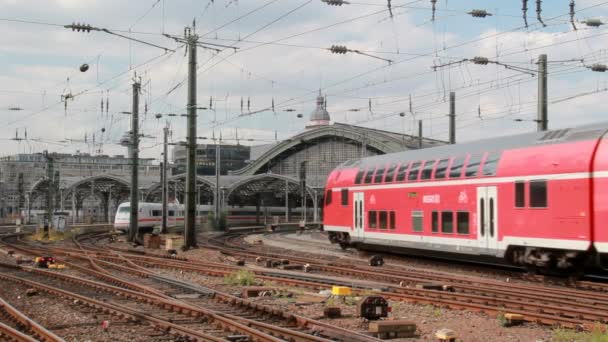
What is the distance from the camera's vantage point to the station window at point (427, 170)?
24.9m

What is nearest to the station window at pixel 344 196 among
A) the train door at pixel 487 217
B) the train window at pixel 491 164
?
the train door at pixel 487 217

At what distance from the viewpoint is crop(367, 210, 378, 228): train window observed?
2845 cm

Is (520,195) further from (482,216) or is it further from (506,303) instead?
(506,303)

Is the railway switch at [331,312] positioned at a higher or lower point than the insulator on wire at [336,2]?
lower

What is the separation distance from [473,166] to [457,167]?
83 centimetres

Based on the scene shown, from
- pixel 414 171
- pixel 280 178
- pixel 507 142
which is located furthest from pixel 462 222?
pixel 280 178

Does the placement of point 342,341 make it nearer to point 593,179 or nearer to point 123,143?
point 593,179

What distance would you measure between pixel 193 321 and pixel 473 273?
12123 mm

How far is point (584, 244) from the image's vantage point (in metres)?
18.0

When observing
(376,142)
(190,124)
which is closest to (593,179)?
(190,124)

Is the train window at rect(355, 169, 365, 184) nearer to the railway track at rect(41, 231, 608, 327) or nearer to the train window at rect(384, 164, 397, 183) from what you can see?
the train window at rect(384, 164, 397, 183)

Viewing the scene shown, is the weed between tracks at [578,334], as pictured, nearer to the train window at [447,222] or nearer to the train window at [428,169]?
the train window at [447,222]

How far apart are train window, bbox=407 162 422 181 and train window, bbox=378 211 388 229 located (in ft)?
7.14

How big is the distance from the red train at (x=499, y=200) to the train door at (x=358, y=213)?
0.27 feet
